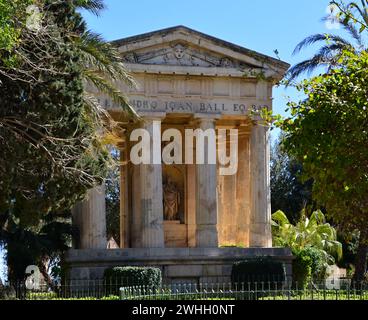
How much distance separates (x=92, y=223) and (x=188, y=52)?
724 centimetres

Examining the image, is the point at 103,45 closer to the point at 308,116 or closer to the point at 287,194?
the point at 308,116

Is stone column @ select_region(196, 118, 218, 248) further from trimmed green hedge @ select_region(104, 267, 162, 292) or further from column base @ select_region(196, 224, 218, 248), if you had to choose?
trimmed green hedge @ select_region(104, 267, 162, 292)

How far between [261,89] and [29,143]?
48.1 feet

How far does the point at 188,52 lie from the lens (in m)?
34.0

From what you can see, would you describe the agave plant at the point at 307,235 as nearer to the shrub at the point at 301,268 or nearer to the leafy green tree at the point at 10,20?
the shrub at the point at 301,268

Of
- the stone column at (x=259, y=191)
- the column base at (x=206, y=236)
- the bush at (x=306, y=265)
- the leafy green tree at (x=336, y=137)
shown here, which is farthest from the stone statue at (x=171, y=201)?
the leafy green tree at (x=336, y=137)

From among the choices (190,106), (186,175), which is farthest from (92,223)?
(190,106)

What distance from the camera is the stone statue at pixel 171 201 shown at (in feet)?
119

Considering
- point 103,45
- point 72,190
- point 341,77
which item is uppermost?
point 103,45

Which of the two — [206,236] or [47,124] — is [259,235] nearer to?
[206,236]

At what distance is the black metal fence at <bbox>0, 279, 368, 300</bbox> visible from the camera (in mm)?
22250

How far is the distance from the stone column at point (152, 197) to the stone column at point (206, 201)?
1.43 m

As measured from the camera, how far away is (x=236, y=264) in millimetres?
30891
